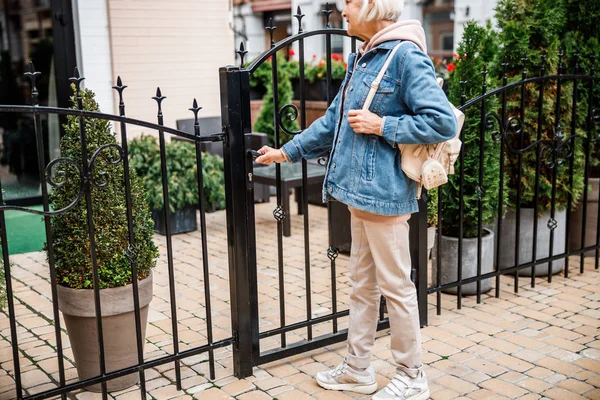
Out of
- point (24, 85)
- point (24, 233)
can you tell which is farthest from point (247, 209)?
point (24, 85)

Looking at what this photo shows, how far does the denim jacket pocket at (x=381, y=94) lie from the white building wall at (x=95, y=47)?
5048 millimetres

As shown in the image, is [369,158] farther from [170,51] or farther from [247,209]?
[170,51]

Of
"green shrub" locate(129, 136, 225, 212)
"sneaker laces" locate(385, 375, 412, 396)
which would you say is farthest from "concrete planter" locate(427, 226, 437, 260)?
"green shrub" locate(129, 136, 225, 212)

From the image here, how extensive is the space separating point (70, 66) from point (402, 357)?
18.3ft

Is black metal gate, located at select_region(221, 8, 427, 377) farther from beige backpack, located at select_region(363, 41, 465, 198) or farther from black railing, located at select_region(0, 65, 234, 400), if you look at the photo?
beige backpack, located at select_region(363, 41, 465, 198)

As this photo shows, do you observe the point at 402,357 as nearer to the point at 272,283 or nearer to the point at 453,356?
the point at 453,356

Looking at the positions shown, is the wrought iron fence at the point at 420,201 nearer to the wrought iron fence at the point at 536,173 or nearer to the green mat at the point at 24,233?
the wrought iron fence at the point at 536,173

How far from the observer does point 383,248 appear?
3322mm

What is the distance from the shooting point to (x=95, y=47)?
7.63 meters

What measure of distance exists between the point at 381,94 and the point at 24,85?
20.8 ft

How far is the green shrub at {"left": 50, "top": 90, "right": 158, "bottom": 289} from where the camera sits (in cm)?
339

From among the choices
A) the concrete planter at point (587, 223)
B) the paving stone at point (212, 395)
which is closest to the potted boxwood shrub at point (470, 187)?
the concrete planter at point (587, 223)

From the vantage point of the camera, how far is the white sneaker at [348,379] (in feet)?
11.9

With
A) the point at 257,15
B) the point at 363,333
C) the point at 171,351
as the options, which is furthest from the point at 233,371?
the point at 257,15
